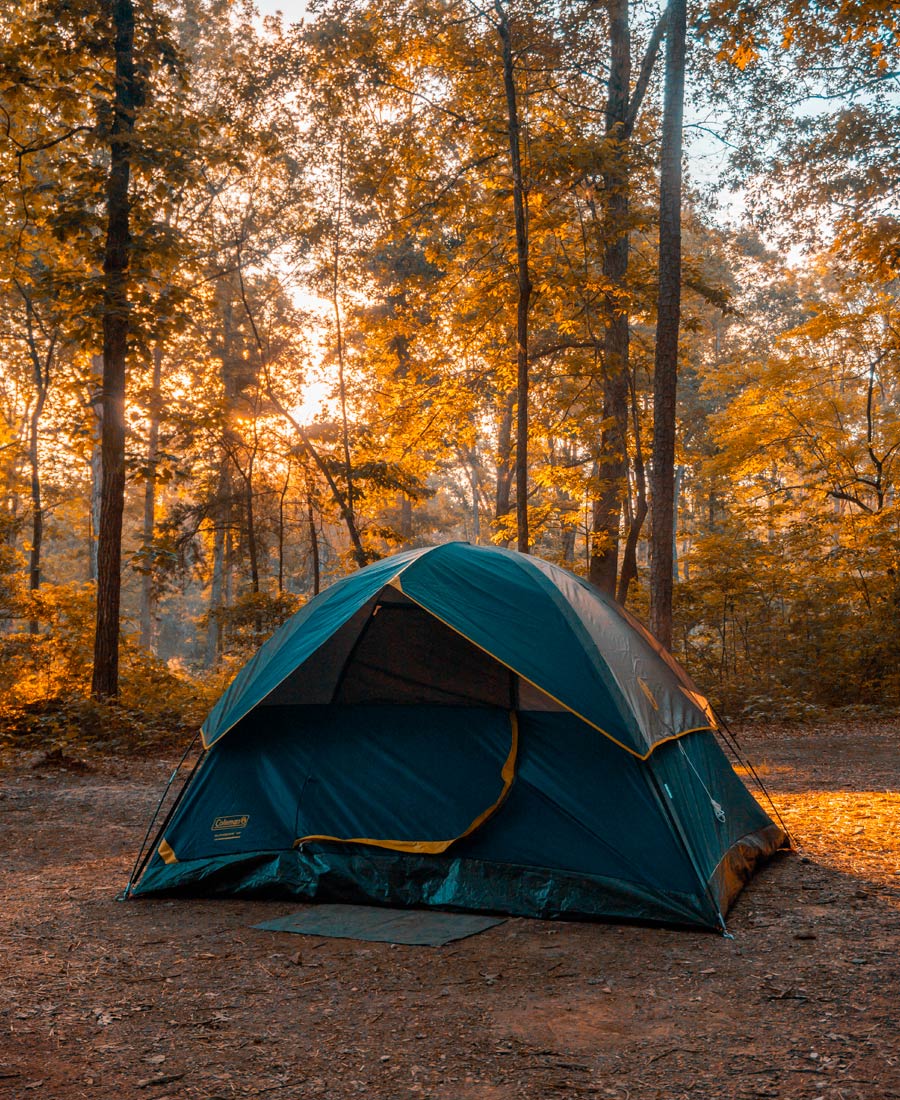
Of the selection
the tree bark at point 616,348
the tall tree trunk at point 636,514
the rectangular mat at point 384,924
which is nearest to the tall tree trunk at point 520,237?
the tree bark at point 616,348

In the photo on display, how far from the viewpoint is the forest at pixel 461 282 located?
10.9 m

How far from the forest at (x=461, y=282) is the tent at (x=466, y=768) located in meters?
4.64

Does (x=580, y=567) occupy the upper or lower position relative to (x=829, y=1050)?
upper

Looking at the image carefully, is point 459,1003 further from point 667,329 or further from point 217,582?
point 217,582

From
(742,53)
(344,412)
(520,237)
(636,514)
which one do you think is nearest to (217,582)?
(344,412)

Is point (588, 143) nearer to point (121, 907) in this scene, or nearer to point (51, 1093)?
point (121, 907)

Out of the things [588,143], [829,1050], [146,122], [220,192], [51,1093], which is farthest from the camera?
[220,192]

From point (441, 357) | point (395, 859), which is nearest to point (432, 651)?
point (395, 859)

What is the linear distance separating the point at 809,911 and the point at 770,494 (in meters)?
14.0

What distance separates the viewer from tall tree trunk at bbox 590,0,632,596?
1259 centimetres

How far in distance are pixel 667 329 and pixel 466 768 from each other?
20.8 feet

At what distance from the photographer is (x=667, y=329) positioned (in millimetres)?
9742

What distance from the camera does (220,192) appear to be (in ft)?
64.2

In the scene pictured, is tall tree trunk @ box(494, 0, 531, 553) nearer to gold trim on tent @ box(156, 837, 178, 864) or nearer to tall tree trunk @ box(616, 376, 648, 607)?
tall tree trunk @ box(616, 376, 648, 607)
